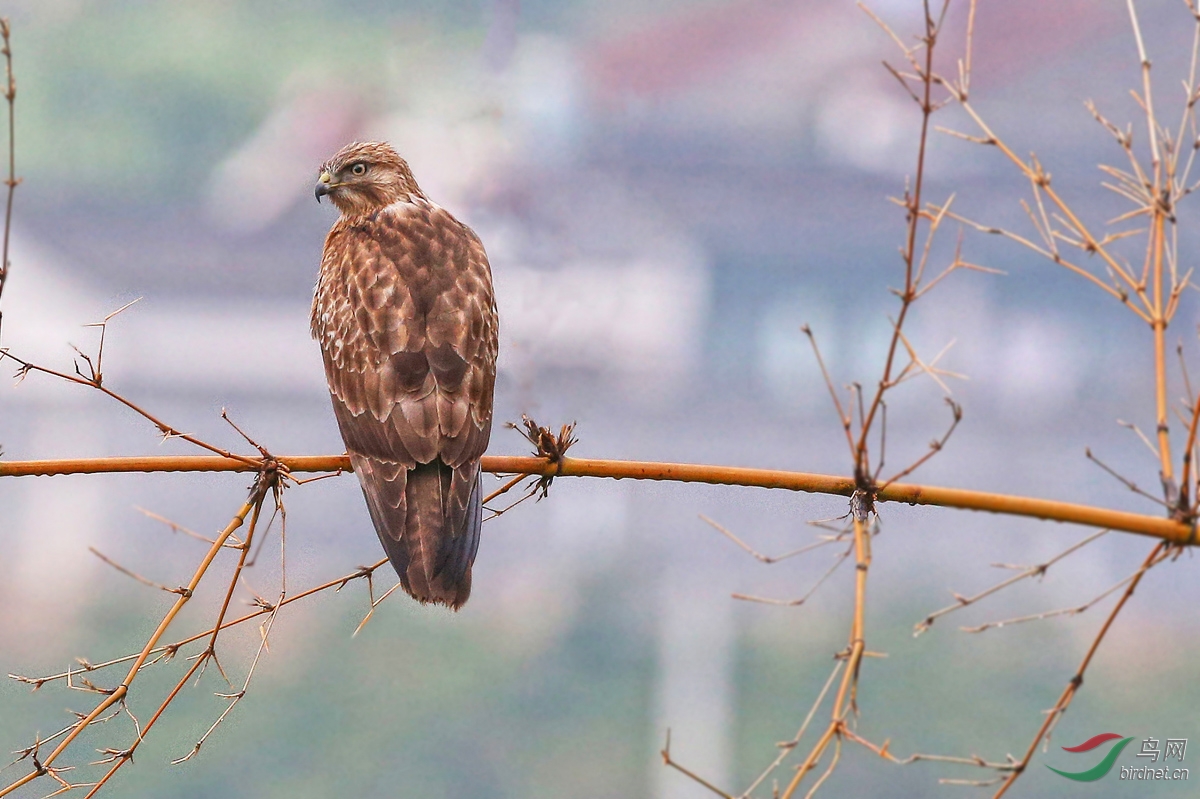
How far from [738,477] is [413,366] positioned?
746 millimetres

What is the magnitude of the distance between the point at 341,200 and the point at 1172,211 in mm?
1611

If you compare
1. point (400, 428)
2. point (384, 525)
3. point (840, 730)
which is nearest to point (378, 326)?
point (400, 428)

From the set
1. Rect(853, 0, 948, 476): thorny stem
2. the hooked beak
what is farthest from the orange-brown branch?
the hooked beak

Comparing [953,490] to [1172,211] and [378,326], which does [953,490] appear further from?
[378,326]

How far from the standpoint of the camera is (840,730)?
98 cm

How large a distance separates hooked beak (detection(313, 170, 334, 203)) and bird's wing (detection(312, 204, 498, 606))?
156mm

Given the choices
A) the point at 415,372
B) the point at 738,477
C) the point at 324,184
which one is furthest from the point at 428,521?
the point at 324,184

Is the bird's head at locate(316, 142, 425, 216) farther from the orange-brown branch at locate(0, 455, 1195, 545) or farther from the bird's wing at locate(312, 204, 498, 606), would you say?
the orange-brown branch at locate(0, 455, 1195, 545)

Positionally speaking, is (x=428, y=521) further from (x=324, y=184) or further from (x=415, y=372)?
(x=324, y=184)

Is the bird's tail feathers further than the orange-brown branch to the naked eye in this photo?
Yes

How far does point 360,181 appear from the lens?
2.28 m

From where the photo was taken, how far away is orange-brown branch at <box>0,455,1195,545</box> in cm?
104

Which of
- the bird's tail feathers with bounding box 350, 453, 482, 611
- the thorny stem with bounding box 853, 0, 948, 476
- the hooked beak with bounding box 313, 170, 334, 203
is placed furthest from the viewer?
the hooked beak with bounding box 313, 170, 334, 203

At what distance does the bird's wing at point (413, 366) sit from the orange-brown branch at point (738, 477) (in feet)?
0.56
